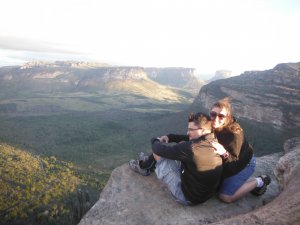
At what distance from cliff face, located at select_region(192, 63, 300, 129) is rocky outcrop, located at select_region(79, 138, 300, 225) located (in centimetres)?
5352

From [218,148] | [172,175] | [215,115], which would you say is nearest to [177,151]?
[218,148]

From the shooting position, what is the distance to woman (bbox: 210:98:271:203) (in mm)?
8422

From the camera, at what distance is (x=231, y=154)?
858 centimetres

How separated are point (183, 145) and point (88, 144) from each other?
79.8 metres

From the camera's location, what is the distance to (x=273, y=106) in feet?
216

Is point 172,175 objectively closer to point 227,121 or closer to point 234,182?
point 234,182

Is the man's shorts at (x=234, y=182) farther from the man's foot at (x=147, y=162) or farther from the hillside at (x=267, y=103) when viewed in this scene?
the hillside at (x=267, y=103)

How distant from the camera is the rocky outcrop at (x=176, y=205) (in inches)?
284

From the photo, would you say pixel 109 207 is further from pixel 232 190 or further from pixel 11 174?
pixel 11 174

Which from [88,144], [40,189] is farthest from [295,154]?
[88,144]

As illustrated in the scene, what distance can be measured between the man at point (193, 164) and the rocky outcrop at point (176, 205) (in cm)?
42

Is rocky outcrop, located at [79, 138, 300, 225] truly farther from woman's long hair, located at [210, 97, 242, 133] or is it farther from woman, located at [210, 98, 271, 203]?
woman's long hair, located at [210, 97, 242, 133]

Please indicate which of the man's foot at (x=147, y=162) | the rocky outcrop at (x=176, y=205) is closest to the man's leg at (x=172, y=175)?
the rocky outcrop at (x=176, y=205)

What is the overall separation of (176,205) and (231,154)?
187 cm
